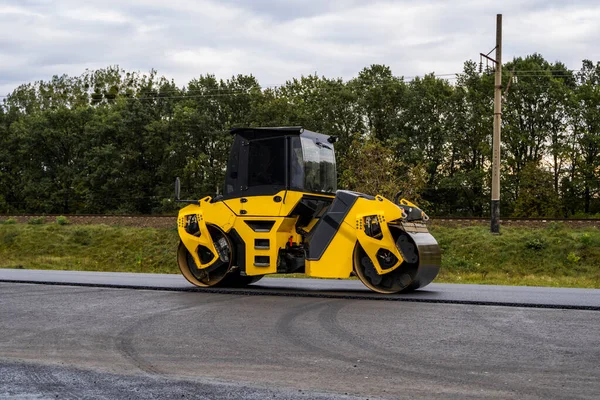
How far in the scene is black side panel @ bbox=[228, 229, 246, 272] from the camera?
1235cm

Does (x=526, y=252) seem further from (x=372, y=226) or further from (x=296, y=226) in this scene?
(x=372, y=226)

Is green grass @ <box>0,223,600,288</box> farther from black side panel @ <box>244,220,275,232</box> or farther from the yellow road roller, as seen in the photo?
black side panel @ <box>244,220,275,232</box>

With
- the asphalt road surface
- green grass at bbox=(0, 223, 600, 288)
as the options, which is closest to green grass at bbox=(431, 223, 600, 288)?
green grass at bbox=(0, 223, 600, 288)

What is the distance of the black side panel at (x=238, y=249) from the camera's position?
1235 centimetres

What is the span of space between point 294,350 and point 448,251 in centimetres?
1924

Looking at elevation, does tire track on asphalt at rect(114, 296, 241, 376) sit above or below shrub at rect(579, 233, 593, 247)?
below

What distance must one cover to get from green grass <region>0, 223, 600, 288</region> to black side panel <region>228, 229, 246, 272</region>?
26.9 feet

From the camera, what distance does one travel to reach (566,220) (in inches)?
1086

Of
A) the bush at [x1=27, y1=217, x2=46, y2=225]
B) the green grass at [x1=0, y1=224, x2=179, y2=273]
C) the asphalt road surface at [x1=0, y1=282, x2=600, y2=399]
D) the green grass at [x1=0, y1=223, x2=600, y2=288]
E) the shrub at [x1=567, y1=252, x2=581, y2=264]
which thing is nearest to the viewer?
the asphalt road surface at [x1=0, y1=282, x2=600, y2=399]

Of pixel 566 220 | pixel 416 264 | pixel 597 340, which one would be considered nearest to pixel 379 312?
pixel 416 264

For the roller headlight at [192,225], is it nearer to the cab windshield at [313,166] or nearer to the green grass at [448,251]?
the cab windshield at [313,166]

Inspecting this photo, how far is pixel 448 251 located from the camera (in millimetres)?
25719

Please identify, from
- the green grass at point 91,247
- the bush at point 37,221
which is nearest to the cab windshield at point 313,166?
the green grass at point 91,247

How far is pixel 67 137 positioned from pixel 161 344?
179ft
